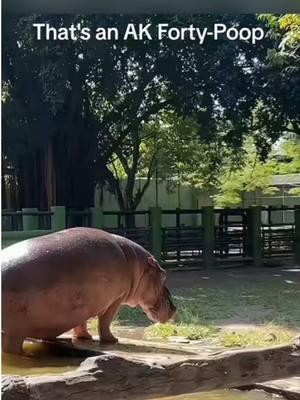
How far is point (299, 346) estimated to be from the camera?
7.65 feet

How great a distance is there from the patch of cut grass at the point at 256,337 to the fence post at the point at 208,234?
0.33 m

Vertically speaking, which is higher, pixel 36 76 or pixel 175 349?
pixel 36 76

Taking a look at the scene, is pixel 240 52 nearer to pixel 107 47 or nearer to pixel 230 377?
pixel 107 47

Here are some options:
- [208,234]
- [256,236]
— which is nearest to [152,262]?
[208,234]

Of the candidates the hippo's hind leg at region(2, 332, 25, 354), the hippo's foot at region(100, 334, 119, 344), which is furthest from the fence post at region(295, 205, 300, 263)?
the hippo's hind leg at region(2, 332, 25, 354)

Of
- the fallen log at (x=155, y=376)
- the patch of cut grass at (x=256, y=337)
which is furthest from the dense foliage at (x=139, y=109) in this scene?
the fallen log at (x=155, y=376)

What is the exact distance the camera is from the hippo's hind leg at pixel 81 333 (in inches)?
111

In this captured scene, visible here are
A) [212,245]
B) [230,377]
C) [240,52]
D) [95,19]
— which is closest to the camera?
[230,377]

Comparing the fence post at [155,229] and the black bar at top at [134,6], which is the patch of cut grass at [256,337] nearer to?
the fence post at [155,229]

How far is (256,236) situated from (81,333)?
89 cm

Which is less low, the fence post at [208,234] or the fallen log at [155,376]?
the fence post at [208,234]

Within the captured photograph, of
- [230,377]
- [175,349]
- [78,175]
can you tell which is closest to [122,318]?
[175,349]

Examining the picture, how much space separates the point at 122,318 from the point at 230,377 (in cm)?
92

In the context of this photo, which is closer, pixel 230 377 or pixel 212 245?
pixel 230 377
